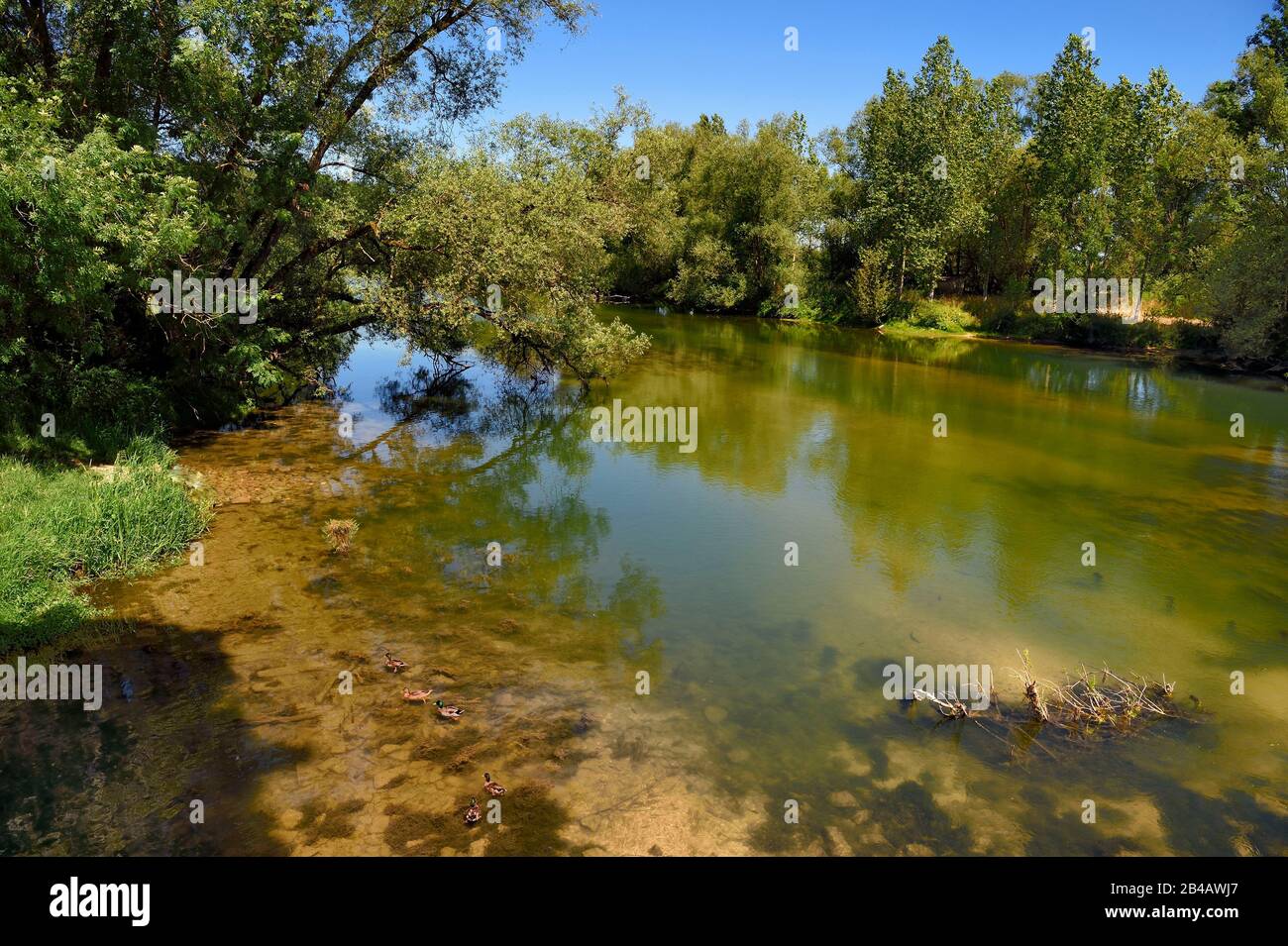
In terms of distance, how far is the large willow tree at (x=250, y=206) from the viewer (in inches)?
488

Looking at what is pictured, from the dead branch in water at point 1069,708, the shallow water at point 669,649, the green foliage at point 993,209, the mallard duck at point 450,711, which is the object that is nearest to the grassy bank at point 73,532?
the shallow water at point 669,649

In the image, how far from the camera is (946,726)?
8.83 meters

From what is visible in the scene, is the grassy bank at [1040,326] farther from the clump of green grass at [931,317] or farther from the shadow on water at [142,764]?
the shadow on water at [142,764]

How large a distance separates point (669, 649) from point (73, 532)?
344 inches

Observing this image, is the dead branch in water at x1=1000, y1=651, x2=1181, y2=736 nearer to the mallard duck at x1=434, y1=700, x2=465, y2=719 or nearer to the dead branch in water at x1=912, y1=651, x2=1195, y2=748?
the dead branch in water at x1=912, y1=651, x2=1195, y2=748

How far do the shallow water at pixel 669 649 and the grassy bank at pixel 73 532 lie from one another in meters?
0.55

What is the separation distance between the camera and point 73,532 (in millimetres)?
10953

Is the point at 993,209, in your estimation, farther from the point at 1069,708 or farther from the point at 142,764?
the point at 142,764

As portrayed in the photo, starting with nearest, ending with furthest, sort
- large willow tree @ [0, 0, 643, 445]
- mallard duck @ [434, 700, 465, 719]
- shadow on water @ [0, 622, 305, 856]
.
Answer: shadow on water @ [0, 622, 305, 856] < mallard duck @ [434, 700, 465, 719] < large willow tree @ [0, 0, 643, 445]

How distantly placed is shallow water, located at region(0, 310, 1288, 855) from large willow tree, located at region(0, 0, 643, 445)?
118 inches

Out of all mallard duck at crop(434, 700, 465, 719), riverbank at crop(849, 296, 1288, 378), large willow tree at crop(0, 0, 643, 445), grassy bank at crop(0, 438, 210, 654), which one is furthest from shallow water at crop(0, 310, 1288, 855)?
riverbank at crop(849, 296, 1288, 378)

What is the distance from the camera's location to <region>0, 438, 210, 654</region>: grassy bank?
949 cm

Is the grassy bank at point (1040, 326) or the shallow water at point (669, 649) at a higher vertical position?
the grassy bank at point (1040, 326)

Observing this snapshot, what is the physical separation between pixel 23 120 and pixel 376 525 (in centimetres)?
849
